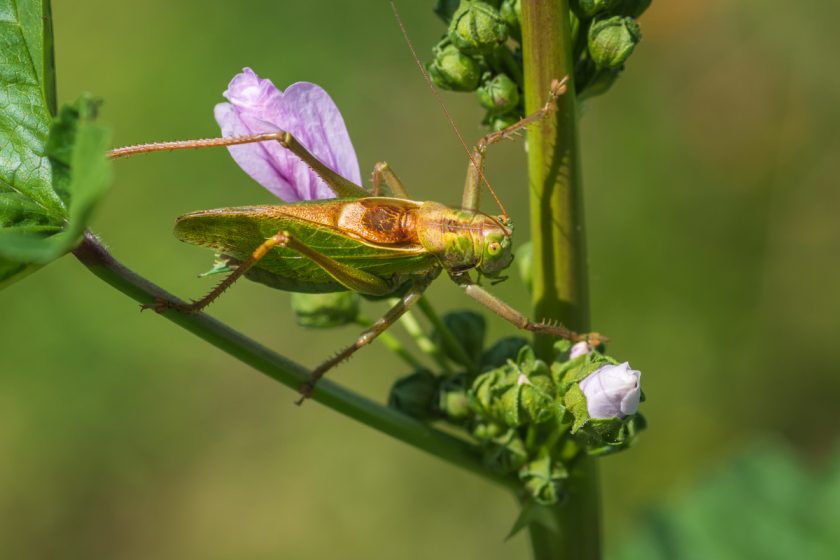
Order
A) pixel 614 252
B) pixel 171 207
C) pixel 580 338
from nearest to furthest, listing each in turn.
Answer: pixel 580 338
pixel 614 252
pixel 171 207

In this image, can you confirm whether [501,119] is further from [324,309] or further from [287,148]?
[324,309]

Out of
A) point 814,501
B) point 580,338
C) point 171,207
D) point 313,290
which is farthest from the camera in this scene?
point 171,207

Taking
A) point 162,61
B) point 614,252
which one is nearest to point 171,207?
point 162,61

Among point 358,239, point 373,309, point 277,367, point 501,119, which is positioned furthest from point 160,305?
point 373,309

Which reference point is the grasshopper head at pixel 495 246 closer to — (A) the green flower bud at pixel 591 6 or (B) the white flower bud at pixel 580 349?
(B) the white flower bud at pixel 580 349

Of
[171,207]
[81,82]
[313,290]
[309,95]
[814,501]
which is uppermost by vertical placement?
[309,95]

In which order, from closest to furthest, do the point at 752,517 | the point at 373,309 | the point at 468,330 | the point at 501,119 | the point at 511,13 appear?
the point at 511,13, the point at 501,119, the point at 468,330, the point at 752,517, the point at 373,309

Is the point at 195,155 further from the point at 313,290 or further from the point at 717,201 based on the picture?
the point at 313,290
